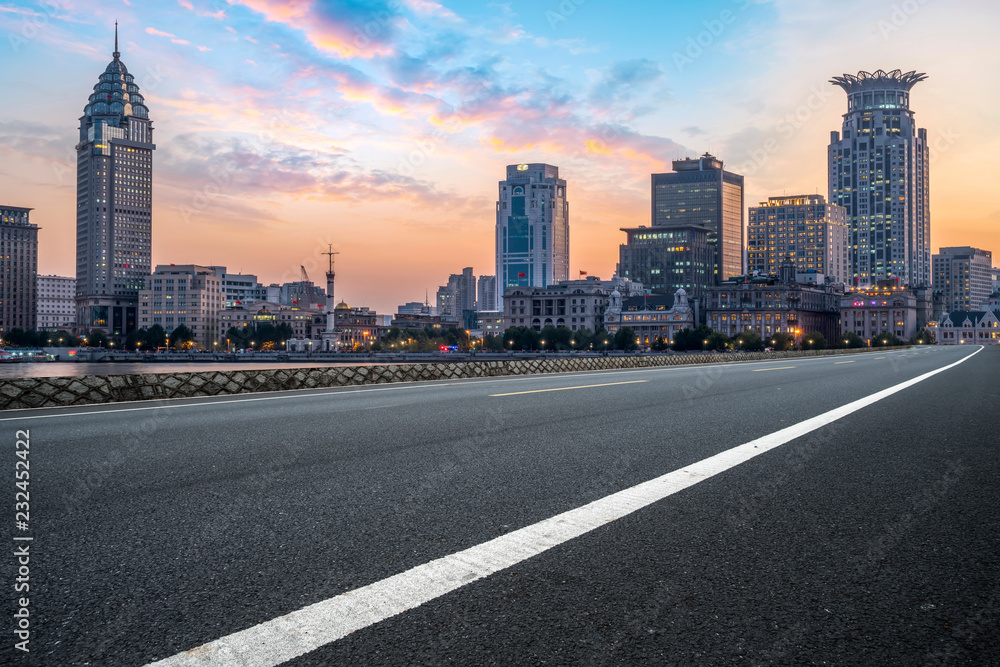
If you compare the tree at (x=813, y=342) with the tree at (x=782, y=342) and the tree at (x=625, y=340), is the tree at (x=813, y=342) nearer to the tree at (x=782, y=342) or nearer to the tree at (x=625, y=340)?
the tree at (x=782, y=342)

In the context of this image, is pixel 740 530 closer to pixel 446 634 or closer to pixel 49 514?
pixel 446 634

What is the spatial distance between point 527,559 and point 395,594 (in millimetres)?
843

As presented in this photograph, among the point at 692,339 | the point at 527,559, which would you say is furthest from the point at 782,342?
the point at 527,559

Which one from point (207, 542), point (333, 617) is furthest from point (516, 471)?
point (333, 617)

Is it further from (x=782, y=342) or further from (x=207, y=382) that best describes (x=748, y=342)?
(x=207, y=382)

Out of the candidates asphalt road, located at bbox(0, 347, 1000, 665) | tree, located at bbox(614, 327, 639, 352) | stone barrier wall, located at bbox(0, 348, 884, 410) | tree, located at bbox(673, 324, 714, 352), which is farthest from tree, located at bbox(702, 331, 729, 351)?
asphalt road, located at bbox(0, 347, 1000, 665)

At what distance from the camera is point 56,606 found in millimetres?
3197

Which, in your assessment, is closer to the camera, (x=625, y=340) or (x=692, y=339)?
(x=692, y=339)

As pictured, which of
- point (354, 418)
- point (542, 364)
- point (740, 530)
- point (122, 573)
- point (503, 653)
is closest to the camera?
point (503, 653)

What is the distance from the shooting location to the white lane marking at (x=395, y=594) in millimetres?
2760

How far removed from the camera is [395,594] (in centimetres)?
333

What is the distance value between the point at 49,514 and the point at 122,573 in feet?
5.64

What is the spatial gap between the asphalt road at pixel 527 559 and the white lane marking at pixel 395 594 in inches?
2.9

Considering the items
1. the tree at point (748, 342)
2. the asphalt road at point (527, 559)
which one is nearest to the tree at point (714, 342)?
the tree at point (748, 342)
